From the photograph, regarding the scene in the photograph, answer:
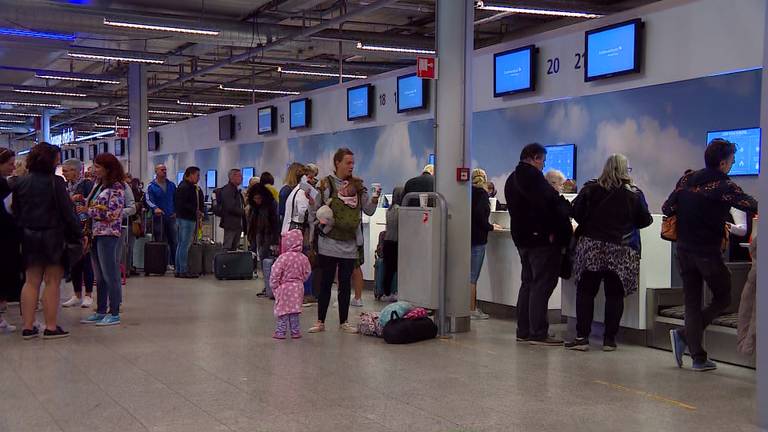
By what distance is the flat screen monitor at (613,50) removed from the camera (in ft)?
31.4

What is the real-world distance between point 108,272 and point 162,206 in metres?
5.35

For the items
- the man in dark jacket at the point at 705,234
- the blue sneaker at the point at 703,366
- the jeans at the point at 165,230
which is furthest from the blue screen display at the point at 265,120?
the blue sneaker at the point at 703,366

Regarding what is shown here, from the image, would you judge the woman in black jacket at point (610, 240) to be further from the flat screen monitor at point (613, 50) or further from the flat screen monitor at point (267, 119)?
the flat screen monitor at point (267, 119)

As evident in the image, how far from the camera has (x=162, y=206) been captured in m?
13.0

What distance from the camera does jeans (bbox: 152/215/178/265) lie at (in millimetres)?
13430

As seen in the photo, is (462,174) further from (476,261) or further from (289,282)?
(289,282)

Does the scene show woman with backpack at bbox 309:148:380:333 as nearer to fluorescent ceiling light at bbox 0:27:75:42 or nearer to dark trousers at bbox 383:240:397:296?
dark trousers at bbox 383:240:397:296

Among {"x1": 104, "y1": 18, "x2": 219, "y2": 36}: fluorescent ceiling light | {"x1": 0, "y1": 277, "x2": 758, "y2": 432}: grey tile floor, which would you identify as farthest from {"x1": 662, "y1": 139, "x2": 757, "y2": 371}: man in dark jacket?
{"x1": 104, "y1": 18, "x2": 219, "y2": 36}: fluorescent ceiling light

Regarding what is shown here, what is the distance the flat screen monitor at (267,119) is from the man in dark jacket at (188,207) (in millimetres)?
5888

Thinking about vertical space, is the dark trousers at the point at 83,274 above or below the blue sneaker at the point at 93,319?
above

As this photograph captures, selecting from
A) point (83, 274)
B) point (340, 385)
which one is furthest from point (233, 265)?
point (340, 385)

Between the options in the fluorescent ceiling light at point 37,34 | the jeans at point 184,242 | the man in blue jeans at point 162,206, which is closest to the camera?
the jeans at point 184,242

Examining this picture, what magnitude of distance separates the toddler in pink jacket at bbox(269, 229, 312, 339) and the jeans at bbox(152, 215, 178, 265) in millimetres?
6578

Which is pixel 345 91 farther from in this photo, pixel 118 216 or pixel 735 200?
pixel 735 200
